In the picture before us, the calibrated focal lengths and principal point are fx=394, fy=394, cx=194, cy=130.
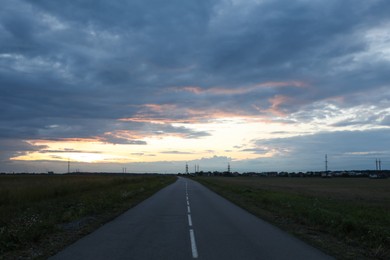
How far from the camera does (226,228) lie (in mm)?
13852

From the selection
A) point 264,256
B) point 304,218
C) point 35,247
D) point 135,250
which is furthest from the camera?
point 304,218

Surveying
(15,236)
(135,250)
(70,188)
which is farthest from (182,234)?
(70,188)

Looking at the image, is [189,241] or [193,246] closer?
[193,246]

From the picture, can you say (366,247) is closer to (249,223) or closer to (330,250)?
(330,250)

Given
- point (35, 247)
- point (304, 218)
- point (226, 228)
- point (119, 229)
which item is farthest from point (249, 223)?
point (35, 247)

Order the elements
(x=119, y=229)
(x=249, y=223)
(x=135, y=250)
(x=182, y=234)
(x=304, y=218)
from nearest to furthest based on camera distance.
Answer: (x=135, y=250)
(x=182, y=234)
(x=119, y=229)
(x=249, y=223)
(x=304, y=218)

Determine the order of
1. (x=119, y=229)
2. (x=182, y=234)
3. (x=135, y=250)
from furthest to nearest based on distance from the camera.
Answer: (x=119, y=229)
(x=182, y=234)
(x=135, y=250)

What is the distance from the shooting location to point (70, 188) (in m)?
39.4

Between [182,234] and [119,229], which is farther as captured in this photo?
[119,229]

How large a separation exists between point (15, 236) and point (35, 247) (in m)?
0.99

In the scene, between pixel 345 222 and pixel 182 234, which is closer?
pixel 182 234

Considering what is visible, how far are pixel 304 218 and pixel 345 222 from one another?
3055 mm

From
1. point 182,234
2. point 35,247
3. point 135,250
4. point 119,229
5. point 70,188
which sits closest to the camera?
point 135,250

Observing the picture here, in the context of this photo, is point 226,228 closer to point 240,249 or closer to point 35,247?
point 240,249
